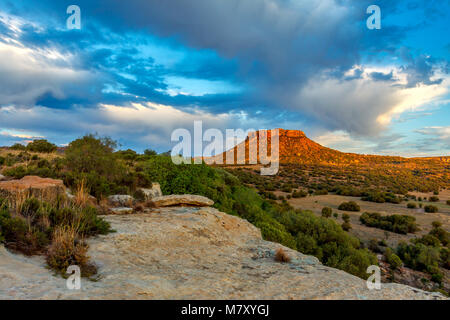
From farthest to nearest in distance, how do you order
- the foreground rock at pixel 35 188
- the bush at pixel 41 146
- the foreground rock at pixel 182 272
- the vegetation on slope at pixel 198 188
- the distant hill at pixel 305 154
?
the distant hill at pixel 305 154 < the bush at pixel 41 146 < the vegetation on slope at pixel 198 188 < the foreground rock at pixel 35 188 < the foreground rock at pixel 182 272

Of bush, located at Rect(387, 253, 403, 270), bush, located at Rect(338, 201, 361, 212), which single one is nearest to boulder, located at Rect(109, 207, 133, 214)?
bush, located at Rect(387, 253, 403, 270)

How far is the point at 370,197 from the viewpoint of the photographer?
3216 cm

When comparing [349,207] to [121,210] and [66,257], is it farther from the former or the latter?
[66,257]

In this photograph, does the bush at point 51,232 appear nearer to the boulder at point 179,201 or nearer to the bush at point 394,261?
the boulder at point 179,201

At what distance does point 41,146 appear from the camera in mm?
30438

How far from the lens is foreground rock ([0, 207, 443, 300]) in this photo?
131 inches

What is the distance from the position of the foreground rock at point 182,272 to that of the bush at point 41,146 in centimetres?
2982

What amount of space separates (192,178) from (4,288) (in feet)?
32.1

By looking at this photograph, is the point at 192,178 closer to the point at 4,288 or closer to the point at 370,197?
the point at 4,288

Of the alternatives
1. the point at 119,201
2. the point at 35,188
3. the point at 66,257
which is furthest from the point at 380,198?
the point at 66,257

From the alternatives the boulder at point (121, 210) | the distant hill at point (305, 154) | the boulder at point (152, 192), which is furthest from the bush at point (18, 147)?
the distant hill at point (305, 154)

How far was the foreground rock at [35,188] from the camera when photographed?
281 inches

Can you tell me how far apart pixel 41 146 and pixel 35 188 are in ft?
91.1
